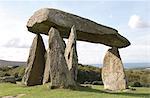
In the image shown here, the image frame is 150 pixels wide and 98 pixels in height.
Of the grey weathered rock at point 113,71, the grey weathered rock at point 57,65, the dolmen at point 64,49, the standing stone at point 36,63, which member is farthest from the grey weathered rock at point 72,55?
the grey weathered rock at point 113,71

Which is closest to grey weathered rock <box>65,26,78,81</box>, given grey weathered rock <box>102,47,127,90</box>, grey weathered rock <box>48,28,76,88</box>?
grey weathered rock <box>48,28,76,88</box>

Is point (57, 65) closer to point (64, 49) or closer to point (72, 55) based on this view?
point (64, 49)

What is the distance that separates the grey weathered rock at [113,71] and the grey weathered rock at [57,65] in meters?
7.28

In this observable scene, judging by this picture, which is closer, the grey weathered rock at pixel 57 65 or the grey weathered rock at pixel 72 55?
the grey weathered rock at pixel 57 65

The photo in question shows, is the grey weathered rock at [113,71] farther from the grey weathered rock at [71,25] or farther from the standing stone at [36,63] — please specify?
the standing stone at [36,63]

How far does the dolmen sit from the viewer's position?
66.4 feet

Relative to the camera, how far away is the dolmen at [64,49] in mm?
20250

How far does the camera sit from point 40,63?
82.6 feet

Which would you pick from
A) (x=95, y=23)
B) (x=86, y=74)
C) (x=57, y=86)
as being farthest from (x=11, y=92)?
(x=86, y=74)

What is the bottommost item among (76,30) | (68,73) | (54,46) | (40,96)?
(40,96)

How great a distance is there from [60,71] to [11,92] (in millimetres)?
3360

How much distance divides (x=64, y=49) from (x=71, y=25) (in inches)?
77.3

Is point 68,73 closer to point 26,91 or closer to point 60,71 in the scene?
point 60,71

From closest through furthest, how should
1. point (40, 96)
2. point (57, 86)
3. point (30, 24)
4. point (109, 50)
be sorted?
point (40, 96), point (57, 86), point (30, 24), point (109, 50)
